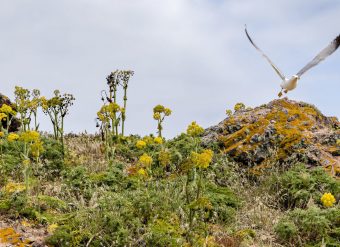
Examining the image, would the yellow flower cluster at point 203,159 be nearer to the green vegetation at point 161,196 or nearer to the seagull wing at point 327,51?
the green vegetation at point 161,196

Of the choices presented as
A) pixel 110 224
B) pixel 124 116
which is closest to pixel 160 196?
pixel 110 224

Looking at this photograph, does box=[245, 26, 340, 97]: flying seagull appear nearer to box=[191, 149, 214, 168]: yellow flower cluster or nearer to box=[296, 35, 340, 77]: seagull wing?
box=[296, 35, 340, 77]: seagull wing

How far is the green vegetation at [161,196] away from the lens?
6.06m

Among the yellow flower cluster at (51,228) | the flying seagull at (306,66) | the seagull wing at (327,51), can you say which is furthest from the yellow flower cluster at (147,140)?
the yellow flower cluster at (51,228)

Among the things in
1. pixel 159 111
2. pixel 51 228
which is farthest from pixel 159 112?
pixel 51 228

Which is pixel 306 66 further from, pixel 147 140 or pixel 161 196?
pixel 161 196

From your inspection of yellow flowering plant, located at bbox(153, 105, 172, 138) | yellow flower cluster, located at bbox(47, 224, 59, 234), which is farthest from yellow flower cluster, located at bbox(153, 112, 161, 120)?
yellow flower cluster, located at bbox(47, 224, 59, 234)

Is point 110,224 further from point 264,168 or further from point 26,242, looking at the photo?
point 264,168

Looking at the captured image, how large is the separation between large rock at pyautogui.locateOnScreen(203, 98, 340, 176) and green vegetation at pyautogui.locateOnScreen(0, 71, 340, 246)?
8cm

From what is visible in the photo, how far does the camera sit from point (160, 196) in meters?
7.01

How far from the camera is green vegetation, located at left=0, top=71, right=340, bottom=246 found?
6059mm

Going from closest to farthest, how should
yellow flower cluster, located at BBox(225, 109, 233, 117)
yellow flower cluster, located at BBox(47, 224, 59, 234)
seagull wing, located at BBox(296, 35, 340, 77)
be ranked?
yellow flower cluster, located at BBox(47, 224, 59, 234)
seagull wing, located at BBox(296, 35, 340, 77)
yellow flower cluster, located at BBox(225, 109, 233, 117)

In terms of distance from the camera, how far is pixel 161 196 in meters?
7.02

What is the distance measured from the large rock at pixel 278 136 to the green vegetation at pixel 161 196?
0.26 feet
